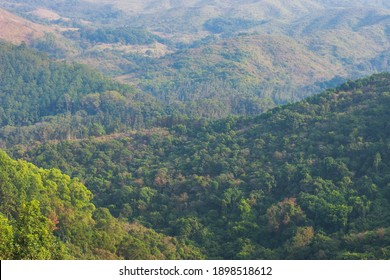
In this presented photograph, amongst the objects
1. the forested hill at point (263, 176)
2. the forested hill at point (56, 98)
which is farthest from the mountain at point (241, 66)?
the forested hill at point (263, 176)

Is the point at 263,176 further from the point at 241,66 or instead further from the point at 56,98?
the point at 241,66

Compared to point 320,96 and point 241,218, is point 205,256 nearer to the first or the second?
point 241,218

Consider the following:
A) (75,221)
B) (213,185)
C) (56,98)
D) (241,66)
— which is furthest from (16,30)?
(75,221)

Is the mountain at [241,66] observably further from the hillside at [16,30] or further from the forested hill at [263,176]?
the forested hill at [263,176]

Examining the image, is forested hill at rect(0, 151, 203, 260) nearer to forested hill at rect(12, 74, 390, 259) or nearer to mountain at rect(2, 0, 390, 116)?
forested hill at rect(12, 74, 390, 259)

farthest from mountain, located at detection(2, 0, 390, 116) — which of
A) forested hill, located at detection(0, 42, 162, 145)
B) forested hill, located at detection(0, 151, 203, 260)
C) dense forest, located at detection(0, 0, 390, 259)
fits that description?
forested hill, located at detection(0, 151, 203, 260)
